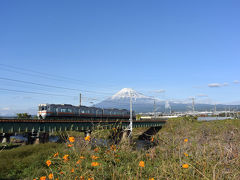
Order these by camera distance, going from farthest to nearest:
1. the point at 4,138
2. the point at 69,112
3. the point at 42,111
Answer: the point at 4,138
the point at 69,112
the point at 42,111

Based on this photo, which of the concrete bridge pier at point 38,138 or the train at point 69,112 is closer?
the concrete bridge pier at point 38,138

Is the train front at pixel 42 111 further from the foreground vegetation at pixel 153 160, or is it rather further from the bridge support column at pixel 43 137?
the foreground vegetation at pixel 153 160

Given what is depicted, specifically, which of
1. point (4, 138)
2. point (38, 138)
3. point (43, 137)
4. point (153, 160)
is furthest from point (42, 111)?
point (153, 160)

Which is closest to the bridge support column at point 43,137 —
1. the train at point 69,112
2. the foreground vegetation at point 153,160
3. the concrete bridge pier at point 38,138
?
the concrete bridge pier at point 38,138

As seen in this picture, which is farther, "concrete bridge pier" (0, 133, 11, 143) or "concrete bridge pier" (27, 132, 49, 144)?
"concrete bridge pier" (0, 133, 11, 143)

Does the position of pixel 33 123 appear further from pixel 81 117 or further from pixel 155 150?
pixel 155 150

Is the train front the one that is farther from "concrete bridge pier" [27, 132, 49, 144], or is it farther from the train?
"concrete bridge pier" [27, 132, 49, 144]

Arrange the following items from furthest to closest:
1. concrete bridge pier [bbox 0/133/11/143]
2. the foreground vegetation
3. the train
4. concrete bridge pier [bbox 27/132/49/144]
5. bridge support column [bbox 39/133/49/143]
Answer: concrete bridge pier [bbox 0/133/11/143] < the train < bridge support column [bbox 39/133/49/143] < concrete bridge pier [bbox 27/132/49/144] < the foreground vegetation

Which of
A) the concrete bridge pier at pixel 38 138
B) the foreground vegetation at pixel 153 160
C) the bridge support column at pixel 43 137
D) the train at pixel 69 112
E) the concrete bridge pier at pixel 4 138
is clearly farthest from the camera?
the concrete bridge pier at pixel 4 138

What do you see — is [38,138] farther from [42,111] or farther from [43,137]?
[42,111]

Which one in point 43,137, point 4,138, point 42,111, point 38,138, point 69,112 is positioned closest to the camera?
point 38,138

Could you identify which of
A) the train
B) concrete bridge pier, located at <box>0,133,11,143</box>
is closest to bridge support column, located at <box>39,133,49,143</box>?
the train

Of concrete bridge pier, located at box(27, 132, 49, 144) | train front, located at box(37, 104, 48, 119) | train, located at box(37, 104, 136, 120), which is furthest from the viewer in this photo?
train, located at box(37, 104, 136, 120)

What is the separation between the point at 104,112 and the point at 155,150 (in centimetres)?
4824
